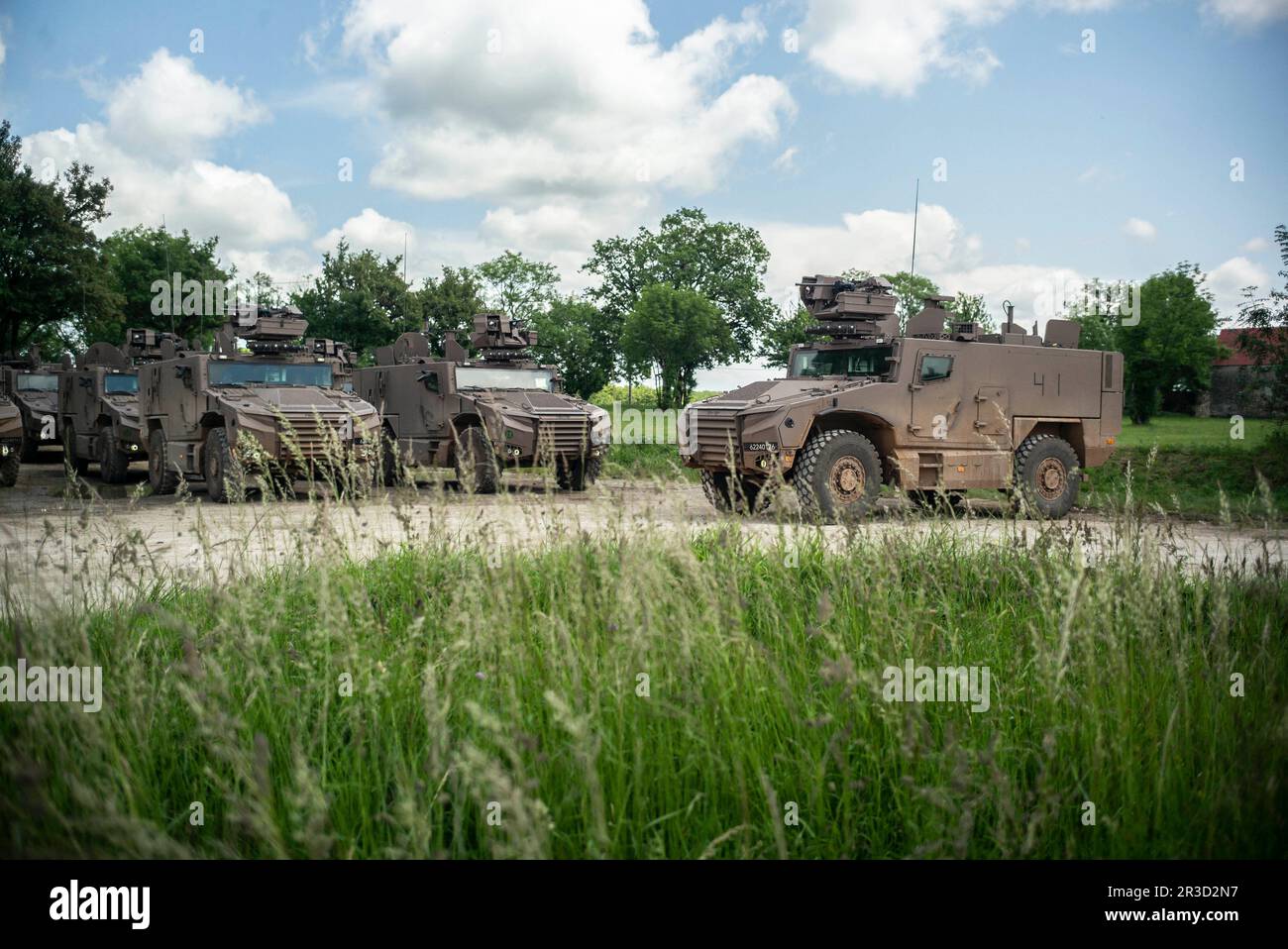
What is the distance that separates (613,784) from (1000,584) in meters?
3.26

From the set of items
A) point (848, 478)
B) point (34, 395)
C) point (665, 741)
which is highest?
point (34, 395)

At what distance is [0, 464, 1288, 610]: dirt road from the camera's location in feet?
11.8

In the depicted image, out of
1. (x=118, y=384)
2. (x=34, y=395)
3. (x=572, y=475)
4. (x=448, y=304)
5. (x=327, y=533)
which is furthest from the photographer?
(x=448, y=304)

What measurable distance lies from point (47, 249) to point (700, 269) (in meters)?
18.9

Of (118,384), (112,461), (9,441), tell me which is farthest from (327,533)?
(118,384)

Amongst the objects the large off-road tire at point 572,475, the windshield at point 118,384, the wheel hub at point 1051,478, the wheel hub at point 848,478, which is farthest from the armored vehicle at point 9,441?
the wheel hub at point 1051,478

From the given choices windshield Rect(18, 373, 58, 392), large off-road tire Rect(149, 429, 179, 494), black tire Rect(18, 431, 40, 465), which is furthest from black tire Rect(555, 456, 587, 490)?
windshield Rect(18, 373, 58, 392)

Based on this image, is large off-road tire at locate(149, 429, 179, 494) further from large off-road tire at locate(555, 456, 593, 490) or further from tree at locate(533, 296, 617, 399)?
tree at locate(533, 296, 617, 399)

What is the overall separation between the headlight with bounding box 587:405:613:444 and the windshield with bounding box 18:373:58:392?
1243 centimetres

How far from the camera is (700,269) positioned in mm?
33969

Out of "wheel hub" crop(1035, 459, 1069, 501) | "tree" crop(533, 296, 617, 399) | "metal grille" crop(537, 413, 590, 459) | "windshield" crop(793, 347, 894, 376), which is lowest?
"wheel hub" crop(1035, 459, 1069, 501)

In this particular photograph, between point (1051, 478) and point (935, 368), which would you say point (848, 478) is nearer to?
point (935, 368)

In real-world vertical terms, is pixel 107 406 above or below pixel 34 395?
below

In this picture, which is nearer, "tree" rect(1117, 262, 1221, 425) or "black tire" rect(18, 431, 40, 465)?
"black tire" rect(18, 431, 40, 465)
